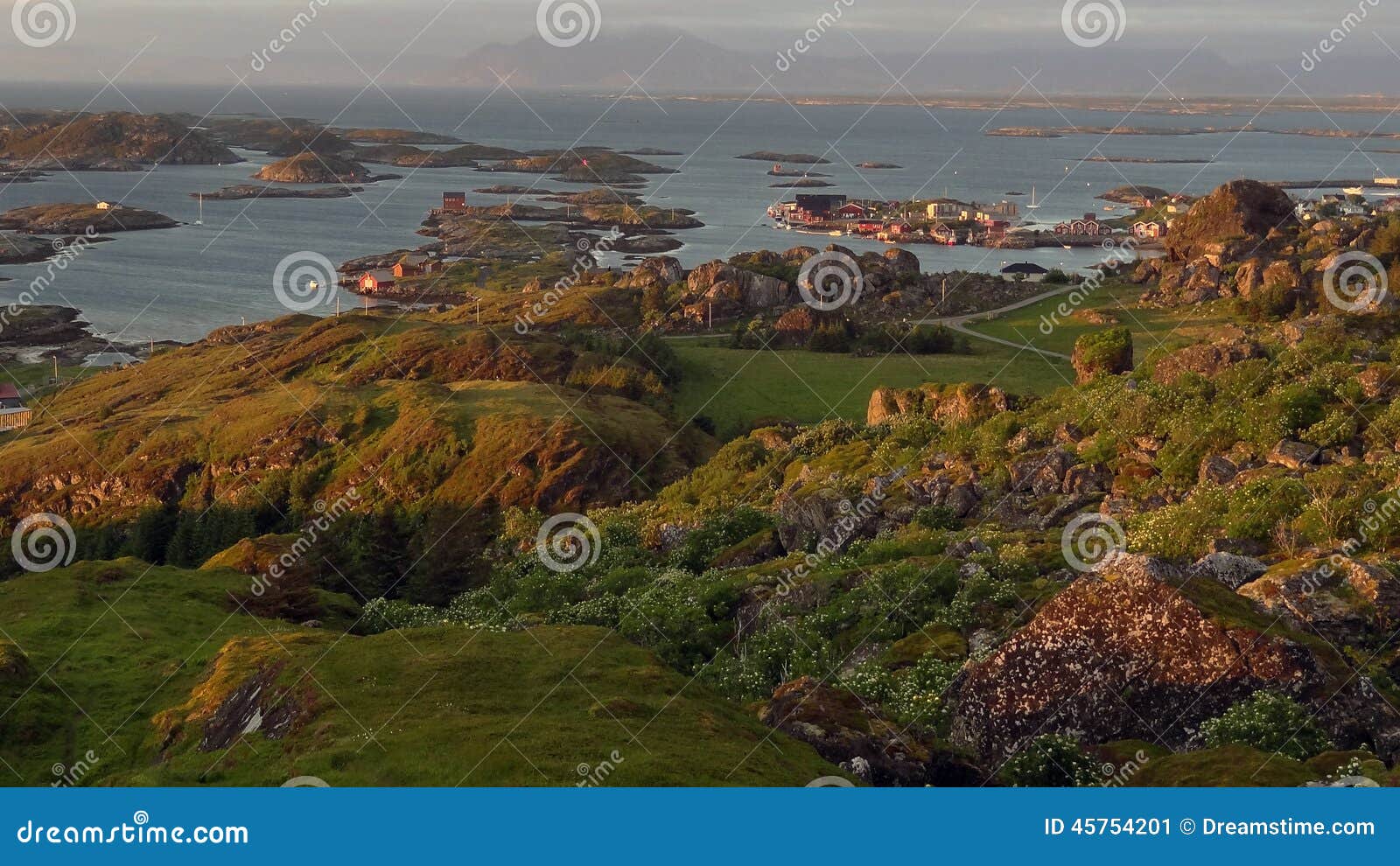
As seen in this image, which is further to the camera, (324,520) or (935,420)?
(324,520)

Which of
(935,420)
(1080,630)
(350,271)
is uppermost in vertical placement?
(350,271)

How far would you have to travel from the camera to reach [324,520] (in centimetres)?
Answer: 4341

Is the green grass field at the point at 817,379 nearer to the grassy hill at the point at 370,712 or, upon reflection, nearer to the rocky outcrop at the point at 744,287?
the rocky outcrop at the point at 744,287

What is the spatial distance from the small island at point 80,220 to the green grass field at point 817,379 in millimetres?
99462

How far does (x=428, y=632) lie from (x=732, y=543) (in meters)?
10.2

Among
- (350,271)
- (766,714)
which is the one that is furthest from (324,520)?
(350,271)

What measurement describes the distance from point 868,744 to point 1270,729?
367 centimetres

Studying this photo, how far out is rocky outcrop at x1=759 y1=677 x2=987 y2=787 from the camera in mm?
12555

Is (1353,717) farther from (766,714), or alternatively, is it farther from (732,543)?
(732,543)

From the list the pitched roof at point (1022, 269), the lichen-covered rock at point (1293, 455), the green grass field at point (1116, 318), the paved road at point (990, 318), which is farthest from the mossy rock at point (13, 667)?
the pitched roof at point (1022, 269)

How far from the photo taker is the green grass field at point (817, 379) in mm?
49250

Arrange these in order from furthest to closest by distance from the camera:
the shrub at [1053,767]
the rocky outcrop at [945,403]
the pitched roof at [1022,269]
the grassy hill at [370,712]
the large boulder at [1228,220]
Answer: the pitched roof at [1022,269] → the large boulder at [1228,220] → the rocky outcrop at [945,403] → the shrub at [1053,767] → the grassy hill at [370,712]

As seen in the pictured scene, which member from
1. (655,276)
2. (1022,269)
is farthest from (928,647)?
(1022,269)

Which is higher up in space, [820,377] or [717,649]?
[820,377]
